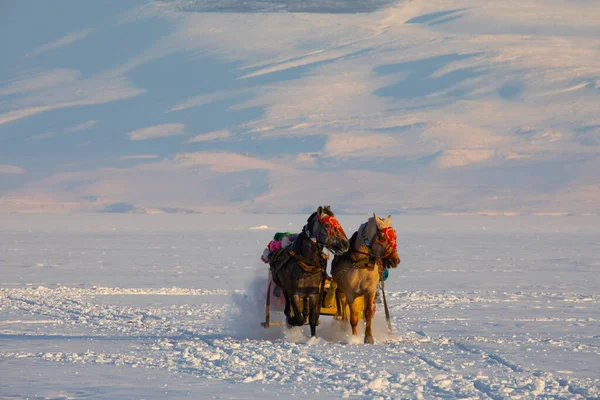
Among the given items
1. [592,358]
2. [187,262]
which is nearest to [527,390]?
[592,358]

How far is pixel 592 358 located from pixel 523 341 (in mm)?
1891

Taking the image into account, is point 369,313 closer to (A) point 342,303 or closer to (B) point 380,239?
(A) point 342,303

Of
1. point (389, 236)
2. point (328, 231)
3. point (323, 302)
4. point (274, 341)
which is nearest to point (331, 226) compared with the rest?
point (328, 231)

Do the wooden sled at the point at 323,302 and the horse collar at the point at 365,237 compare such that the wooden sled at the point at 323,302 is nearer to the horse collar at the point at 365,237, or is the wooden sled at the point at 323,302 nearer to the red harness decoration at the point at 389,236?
the horse collar at the point at 365,237

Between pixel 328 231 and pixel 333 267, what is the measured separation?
83cm

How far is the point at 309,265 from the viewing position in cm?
1230

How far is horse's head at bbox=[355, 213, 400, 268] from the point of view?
38.4ft

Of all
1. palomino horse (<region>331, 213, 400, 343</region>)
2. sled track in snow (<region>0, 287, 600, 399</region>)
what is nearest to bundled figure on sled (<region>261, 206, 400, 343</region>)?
palomino horse (<region>331, 213, 400, 343</region>)

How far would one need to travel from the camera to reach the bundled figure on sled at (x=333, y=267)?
11859 millimetres

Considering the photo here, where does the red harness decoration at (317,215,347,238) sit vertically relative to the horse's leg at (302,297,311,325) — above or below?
above

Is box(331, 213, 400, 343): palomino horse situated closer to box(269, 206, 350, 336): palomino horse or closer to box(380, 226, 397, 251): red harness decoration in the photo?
box(380, 226, 397, 251): red harness decoration

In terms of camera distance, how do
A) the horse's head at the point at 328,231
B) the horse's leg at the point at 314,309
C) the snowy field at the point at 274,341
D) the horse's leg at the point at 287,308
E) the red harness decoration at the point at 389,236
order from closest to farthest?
the snowy field at the point at 274,341 → the red harness decoration at the point at 389,236 → the horse's head at the point at 328,231 → the horse's leg at the point at 314,309 → the horse's leg at the point at 287,308

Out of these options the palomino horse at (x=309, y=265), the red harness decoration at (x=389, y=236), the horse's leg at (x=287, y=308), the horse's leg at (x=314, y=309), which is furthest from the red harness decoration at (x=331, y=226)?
the horse's leg at (x=287, y=308)

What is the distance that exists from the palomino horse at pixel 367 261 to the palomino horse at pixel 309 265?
249 millimetres
